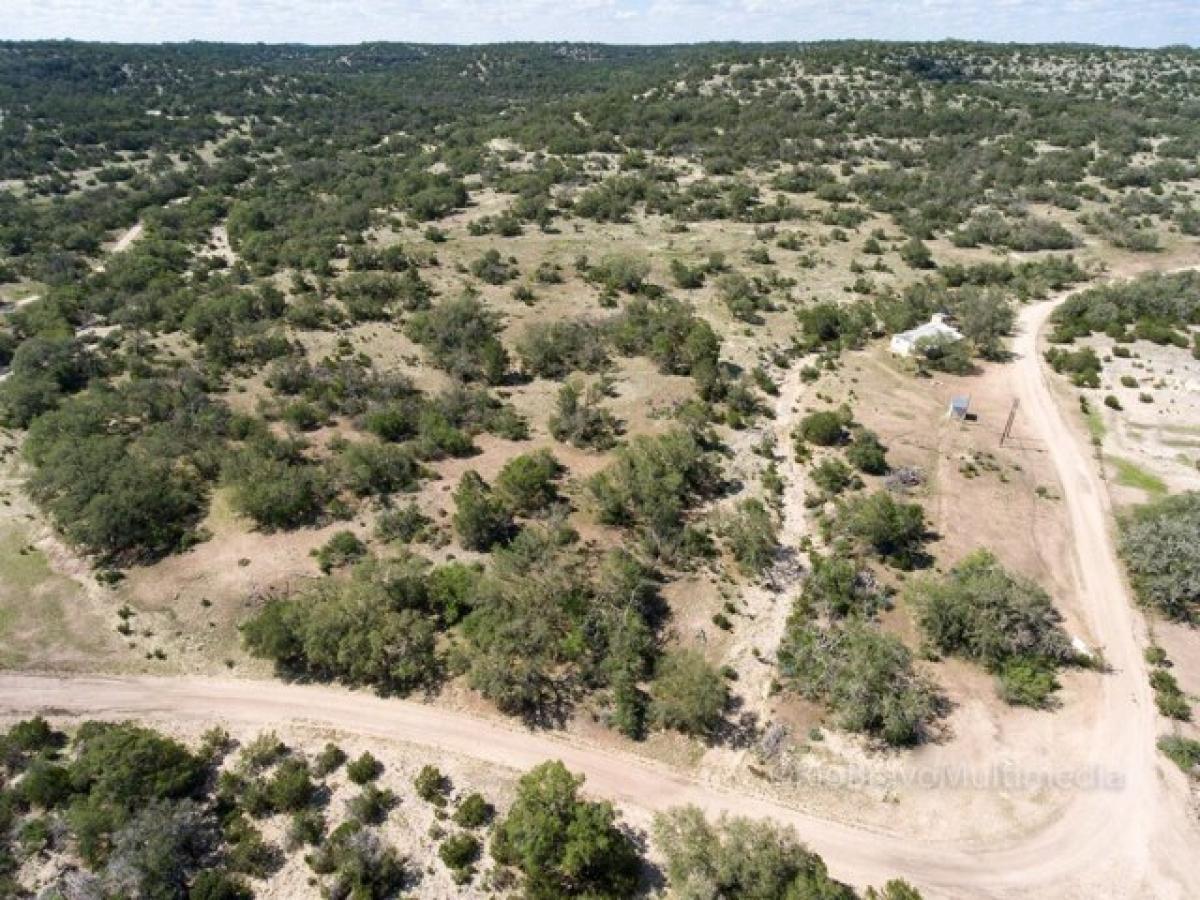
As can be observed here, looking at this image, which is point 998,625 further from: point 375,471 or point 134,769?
point 134,769

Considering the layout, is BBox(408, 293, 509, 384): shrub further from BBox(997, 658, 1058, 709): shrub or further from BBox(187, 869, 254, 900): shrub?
BBox(997, 658, 1058, 709): shrub

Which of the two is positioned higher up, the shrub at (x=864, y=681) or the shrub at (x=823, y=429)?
the shrub at (x=823, y=429)

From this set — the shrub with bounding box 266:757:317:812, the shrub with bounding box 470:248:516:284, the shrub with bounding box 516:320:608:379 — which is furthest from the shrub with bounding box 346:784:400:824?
the shrub with bounding box 470:248:516:284

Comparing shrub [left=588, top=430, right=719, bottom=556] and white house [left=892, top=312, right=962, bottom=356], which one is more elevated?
white house [left=892, top=312, right=962, bottom=356]

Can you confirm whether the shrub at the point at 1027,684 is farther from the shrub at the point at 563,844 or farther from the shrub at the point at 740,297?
the shrub at the point at 740,297

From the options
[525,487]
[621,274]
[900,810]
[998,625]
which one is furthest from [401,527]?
[621,274]

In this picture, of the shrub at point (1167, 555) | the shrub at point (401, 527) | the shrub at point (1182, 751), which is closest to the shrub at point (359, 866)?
the shrub at point (401, 527)

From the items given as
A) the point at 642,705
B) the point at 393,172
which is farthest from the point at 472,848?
the point at 393,172
